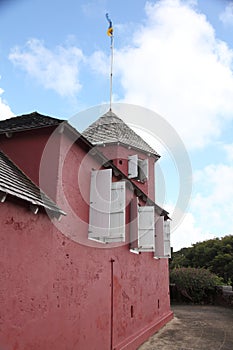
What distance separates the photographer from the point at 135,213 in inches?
377

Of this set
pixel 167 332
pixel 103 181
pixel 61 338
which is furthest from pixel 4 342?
pixel 167 332

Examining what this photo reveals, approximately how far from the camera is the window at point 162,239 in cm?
1195

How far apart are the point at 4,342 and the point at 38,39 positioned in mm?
6863

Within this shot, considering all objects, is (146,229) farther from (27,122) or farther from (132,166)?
(27,122)

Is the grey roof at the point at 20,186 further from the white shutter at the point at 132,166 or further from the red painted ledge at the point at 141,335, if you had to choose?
the white shutter at the point at 132,166

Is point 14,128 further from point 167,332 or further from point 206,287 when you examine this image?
point 206,287

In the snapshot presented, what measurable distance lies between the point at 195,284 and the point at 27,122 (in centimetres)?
1606

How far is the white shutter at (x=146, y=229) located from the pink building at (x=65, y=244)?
31mm

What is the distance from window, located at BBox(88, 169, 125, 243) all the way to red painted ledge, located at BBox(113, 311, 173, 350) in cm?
296

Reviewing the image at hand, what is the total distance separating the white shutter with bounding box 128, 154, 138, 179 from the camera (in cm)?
1298

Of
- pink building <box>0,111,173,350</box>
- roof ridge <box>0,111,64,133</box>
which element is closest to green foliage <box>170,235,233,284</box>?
A: pink building <box>0,111,173,350</box>

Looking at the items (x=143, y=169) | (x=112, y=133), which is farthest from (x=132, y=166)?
(x=112, y=133)

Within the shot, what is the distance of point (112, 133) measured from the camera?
1388 centimetres

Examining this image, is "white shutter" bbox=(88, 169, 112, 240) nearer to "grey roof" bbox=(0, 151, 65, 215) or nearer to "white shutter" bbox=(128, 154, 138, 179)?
"grey roof" bbox=(0, 151, 65, 215)
